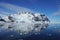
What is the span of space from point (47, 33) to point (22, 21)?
1.63 ft

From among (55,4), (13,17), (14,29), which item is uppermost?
(55,4)

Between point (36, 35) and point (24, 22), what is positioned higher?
point (24, 22)

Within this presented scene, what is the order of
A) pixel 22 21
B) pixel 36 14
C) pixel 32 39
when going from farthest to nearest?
pixel 22 21 → pixel 36 14 → pixel 32 39

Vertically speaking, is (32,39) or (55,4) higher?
(55,4)

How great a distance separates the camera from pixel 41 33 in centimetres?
227

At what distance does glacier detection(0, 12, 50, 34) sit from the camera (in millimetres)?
2348

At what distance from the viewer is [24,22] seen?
2410mm

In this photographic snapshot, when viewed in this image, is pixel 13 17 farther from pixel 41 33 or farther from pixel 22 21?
pixel 41 33

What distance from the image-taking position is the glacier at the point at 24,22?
7.70 ft

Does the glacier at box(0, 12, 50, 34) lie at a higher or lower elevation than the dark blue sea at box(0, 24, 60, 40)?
higher

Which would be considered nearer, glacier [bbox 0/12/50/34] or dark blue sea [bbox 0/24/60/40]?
dark blue sea [bbox 0/24/60/40]

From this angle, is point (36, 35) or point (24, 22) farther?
point (24, 22)

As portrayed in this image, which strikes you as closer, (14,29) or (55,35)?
(55,35)

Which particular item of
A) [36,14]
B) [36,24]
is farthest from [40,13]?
[36,24]
